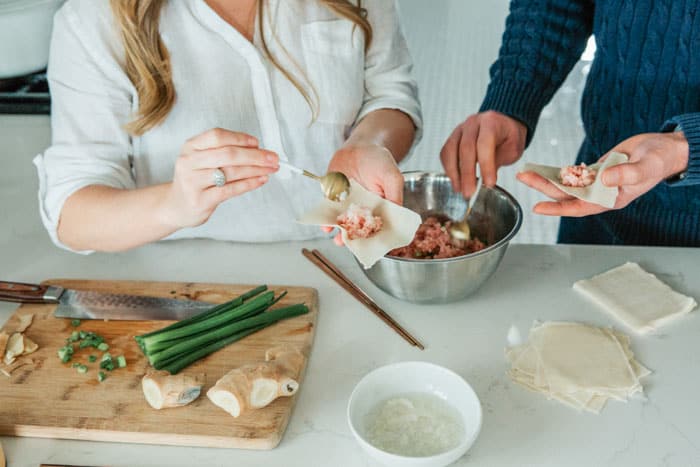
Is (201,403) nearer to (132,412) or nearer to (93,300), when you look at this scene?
(132,412)

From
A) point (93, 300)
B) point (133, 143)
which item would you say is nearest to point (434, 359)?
point (93, 300)

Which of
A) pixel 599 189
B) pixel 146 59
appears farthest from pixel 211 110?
pixel 599 189

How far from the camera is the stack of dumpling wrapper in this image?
1103mm

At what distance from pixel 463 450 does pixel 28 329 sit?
876mm

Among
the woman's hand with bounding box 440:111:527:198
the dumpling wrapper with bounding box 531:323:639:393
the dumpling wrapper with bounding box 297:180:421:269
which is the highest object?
the woman's hand with bounding box 440:111:527:198

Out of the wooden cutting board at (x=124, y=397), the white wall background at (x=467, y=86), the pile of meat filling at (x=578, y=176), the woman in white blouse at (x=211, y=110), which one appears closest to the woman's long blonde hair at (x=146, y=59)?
the woman in white blouse at (x=211, y=110)

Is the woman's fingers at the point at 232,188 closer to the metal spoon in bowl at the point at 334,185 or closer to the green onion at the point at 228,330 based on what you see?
the metal spoon in bowl at the point at 334,185

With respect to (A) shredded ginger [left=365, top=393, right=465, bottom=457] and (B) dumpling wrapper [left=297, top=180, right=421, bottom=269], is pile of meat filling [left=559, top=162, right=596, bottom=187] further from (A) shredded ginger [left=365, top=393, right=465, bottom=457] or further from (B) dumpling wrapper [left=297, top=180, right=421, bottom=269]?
(A) shredded ginger [left=365, top=393, right=465, bottom=457]

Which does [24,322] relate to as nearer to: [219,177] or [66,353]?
[66,353]

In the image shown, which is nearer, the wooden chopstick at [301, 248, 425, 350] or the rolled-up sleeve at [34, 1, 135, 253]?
the wooden chopstick at [301, 248, 425, 350]

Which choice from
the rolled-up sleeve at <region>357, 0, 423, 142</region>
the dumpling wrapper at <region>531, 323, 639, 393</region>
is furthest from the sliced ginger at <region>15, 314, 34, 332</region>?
the dumpling wrapper at <region>531, 323, 639, 393</region>

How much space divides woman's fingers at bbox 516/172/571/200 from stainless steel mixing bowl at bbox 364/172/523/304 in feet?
0.26

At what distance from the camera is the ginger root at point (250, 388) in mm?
1062

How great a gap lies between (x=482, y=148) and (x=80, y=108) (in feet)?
2.78
